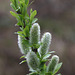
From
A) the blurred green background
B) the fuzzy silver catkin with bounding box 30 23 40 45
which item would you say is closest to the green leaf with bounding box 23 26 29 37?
the fuzzy silver catkin with bounding box 30 23 40 45

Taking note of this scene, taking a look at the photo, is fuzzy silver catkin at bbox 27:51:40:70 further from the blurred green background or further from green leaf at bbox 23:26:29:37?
the blurred green background

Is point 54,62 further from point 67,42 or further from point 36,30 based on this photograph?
point 67,42

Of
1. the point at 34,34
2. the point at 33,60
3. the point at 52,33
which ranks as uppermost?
the point at 34,34

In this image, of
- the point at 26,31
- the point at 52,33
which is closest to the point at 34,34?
the point at 26,31

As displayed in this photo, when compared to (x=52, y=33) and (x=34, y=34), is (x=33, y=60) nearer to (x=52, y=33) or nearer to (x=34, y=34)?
(x=34, y=34)

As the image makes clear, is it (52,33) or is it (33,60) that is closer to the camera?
(33,60)

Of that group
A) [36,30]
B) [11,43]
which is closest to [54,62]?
[36,30]

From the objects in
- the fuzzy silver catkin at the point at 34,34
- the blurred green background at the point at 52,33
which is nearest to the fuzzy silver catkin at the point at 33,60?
the fuzzy silver catkin at the point at 34,34
